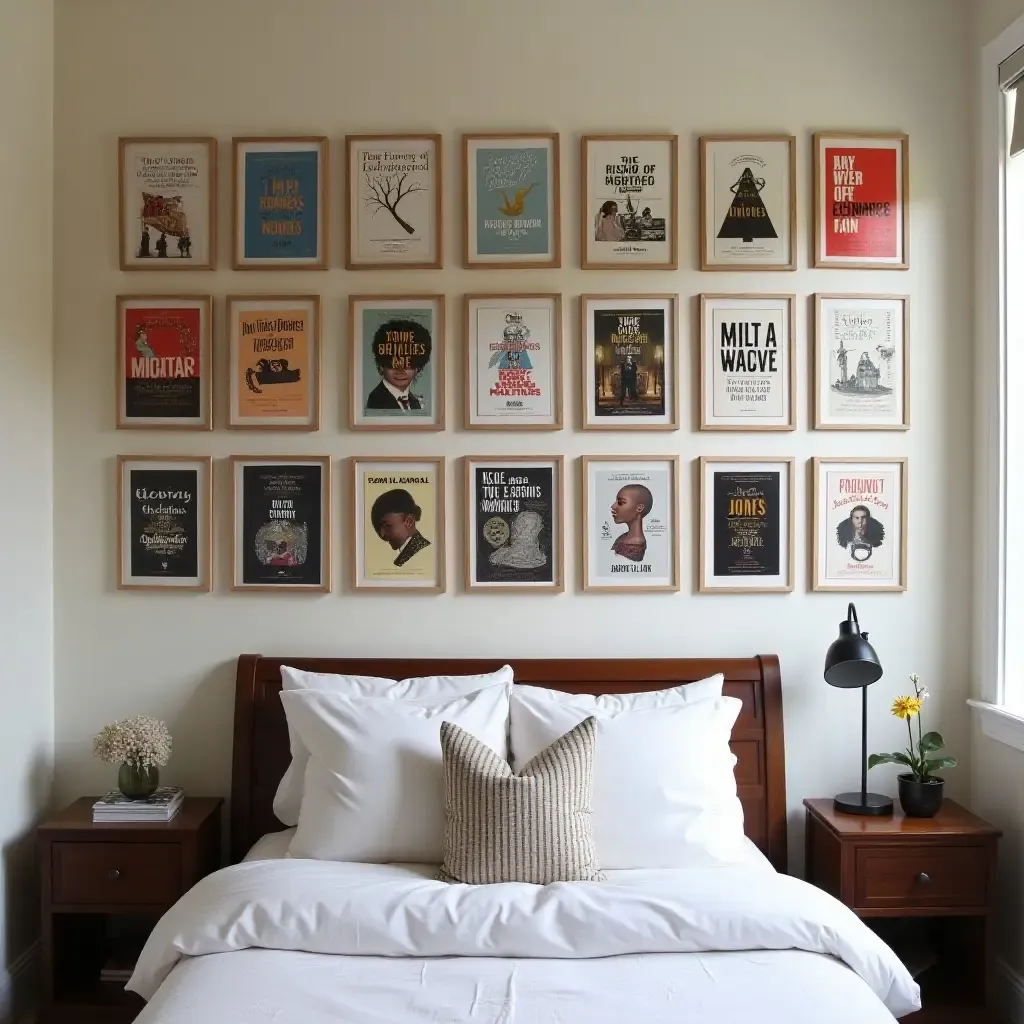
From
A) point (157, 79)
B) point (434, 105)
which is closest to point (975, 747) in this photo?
point (434, 105)

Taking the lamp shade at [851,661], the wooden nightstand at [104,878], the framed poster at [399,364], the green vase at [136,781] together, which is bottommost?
the wooden nightstand at [104,878]

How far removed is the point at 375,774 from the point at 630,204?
179cm

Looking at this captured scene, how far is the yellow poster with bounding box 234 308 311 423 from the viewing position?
114 inches

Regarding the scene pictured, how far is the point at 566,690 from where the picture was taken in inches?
111

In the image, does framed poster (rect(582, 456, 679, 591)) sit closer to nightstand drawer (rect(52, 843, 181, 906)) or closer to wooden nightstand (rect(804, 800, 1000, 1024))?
wooden nightstand (rect(804, 800, 1000, 1024))

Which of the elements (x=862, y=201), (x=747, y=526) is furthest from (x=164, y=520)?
(x=862, y=201)

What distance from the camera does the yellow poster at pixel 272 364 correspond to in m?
2.89

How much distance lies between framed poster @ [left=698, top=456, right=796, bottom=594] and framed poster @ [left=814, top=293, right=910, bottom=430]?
0.23 metres

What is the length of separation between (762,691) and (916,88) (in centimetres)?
187

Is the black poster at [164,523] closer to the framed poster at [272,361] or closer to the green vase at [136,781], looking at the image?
the framed poster at [272,361]

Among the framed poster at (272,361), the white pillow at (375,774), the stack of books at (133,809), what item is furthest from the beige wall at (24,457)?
the white pillow at (375,774)

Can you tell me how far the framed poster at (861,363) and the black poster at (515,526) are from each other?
2.82 ft

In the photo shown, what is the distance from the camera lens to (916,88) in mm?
2896

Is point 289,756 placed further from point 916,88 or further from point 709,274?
point 916,88
